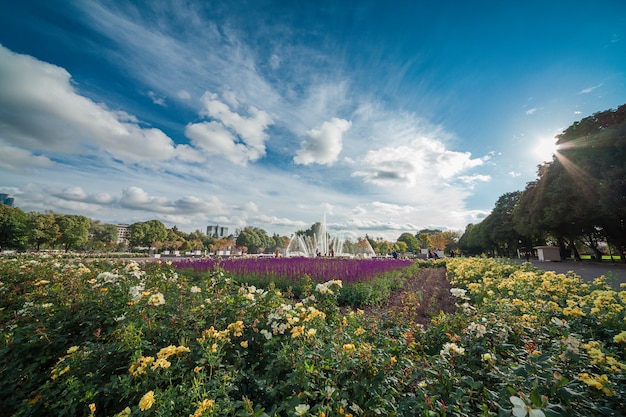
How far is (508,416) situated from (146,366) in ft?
7.65

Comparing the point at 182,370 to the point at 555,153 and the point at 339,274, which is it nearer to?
the point at 339,274

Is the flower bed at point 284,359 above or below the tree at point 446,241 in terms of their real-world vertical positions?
below

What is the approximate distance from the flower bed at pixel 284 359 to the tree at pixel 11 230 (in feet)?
204

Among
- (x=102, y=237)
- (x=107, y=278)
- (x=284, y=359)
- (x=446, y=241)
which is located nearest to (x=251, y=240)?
(x=102, y=237)

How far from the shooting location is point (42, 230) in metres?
49.9

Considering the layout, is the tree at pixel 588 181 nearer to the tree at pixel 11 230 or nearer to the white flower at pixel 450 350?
the white flower at pixel 450 350

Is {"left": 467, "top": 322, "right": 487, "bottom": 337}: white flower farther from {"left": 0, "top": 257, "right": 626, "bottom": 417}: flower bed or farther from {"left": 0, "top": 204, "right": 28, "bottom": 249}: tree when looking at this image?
{"left": 0, "top": 204, "right": 28, "bottom": 249}: tree

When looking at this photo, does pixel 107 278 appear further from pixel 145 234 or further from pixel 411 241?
pixel 411 241

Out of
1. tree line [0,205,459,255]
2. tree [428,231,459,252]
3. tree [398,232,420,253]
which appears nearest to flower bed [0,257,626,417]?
tree line [0,205,459,255]

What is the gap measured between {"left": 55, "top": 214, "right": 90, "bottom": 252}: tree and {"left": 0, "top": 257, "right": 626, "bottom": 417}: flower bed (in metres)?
67.4

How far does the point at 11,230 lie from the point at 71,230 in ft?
32.9

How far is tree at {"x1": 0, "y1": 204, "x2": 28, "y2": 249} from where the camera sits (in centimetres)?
4519

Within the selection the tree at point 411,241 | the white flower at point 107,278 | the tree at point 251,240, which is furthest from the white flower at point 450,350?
the tree at point 411,241

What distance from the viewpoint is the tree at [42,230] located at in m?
48.6
